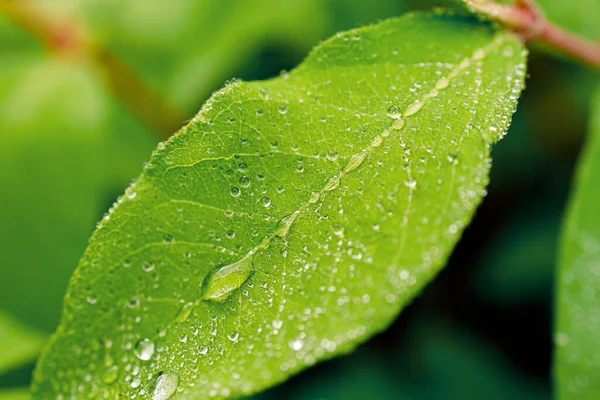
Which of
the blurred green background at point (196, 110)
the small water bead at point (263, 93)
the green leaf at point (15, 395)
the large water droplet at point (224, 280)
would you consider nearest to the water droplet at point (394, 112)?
the small water bead at point (263, 93)

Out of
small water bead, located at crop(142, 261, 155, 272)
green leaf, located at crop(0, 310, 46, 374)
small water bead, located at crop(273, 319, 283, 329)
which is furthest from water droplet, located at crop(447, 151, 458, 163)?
green leaf, located at crop(0, 310, 46, 374)

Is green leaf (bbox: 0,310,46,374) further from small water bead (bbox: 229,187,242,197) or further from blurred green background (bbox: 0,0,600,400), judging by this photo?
small water bead (bbox: 229,187,242,197)

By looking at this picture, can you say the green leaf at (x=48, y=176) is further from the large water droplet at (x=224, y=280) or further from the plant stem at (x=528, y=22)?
the plant stem at (x=528, y=22)

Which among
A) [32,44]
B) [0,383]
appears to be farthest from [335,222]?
[32,44]

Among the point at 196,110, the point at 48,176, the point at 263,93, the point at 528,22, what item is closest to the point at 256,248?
the point at 263,93

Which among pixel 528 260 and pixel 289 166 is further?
pixel 528 260

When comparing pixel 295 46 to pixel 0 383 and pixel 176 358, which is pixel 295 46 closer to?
pixel 0 383

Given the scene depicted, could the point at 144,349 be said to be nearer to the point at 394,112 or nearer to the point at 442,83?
the point at 394,112
